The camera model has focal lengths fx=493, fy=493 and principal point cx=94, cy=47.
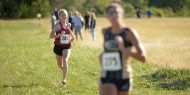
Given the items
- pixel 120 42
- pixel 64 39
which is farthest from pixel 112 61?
pixel 64 39

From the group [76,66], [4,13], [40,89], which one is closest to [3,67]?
[76,66]

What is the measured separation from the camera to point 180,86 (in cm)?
1352

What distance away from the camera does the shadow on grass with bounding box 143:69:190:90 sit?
13.5 m

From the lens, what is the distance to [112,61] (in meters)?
7.35

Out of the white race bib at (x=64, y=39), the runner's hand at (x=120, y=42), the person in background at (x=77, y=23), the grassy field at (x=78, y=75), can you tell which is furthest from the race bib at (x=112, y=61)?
the person in background at (x=77, y=23)

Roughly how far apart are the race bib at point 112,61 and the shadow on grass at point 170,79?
20.1ft

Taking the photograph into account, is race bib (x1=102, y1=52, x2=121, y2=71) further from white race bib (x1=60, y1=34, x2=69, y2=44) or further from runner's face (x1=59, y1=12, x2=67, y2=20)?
white race bib (x1=60, y1=34, x2=69, y2=44)

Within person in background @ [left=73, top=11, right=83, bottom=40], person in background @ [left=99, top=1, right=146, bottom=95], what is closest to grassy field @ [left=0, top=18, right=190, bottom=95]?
person in background @ [left=99, top=1, right=146, bottom=95]

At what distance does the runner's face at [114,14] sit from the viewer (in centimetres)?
712

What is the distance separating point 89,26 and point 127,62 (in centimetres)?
2640

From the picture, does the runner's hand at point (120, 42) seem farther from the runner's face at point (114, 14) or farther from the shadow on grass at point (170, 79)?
the shadow on grass at point (170, 79)

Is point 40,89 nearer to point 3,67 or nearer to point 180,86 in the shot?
point 180,86

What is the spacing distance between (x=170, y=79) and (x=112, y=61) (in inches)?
299

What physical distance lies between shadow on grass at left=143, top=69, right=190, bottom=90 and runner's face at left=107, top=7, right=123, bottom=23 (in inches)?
256
